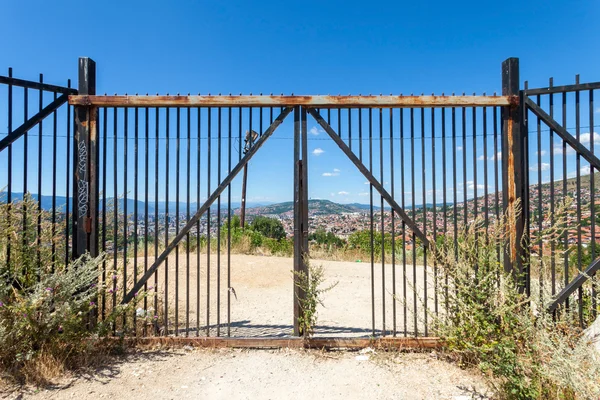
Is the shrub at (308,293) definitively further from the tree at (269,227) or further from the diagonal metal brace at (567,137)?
the tree at (269,227)

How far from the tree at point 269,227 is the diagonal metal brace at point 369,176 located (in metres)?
12.8

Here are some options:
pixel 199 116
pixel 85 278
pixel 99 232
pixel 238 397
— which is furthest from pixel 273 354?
pixel 199 116

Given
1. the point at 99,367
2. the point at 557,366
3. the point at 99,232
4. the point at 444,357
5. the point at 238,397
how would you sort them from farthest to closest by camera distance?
the point at 99,232, the point at 444,357, the point at 99,367, the point at 238,397, the point at 557,366

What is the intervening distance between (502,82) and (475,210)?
150 cm

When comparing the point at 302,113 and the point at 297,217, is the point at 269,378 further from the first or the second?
the point at 302,113

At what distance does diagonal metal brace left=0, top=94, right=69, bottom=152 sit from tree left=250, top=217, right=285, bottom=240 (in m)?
12.8

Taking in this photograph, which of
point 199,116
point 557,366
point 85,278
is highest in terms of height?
point 199,116

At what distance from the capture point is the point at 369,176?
3865mm

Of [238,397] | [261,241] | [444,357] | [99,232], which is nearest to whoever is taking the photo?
[238,397]

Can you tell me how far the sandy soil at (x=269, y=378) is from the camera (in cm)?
298

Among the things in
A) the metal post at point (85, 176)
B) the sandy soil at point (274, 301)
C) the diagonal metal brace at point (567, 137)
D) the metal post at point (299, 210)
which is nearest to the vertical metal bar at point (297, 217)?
the metal post at point (299, 210)

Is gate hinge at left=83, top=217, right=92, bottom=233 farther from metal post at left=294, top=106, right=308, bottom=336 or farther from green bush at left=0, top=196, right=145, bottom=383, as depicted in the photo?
metal post at left=294, top=106, right=308, bottom=336

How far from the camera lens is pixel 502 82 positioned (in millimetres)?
3842

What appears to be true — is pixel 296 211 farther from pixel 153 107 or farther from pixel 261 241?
pixel 261 241
